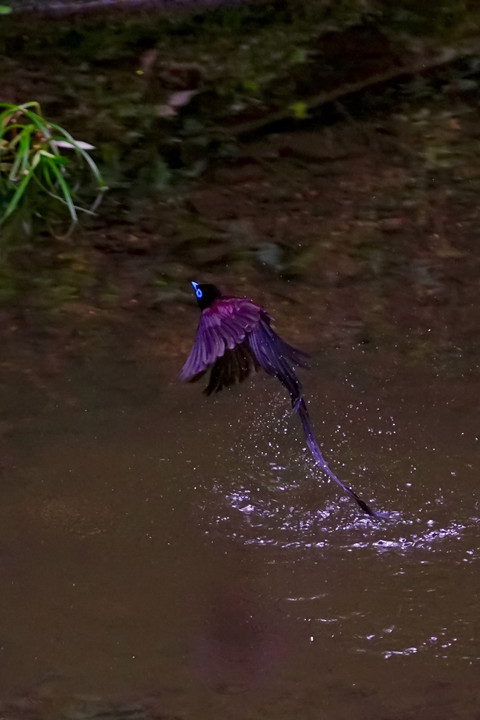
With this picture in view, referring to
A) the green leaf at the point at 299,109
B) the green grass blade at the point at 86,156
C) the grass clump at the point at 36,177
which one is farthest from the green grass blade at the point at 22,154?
the green leaf at the point at 299,109

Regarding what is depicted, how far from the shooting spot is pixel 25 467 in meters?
2.63

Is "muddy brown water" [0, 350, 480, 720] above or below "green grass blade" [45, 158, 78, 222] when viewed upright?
below

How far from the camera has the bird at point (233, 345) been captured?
2203mm

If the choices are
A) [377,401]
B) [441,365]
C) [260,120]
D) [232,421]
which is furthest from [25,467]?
[260,120]

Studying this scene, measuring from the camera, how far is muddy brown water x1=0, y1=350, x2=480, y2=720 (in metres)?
2.13

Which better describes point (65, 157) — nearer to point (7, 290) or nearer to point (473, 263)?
point (7, 290)

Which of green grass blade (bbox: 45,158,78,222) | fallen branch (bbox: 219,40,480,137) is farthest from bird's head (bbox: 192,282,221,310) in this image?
fallen branch (bbox: 219,40,480,137)

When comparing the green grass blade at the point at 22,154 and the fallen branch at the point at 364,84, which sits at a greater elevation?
the fallen branch at the point at 364,84

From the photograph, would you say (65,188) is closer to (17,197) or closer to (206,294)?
(17,197)

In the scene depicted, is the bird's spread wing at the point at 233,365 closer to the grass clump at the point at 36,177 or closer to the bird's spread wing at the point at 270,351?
the bird's spread wing at the point at 270,351

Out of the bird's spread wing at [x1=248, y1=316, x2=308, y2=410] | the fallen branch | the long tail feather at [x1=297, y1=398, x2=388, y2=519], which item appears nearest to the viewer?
the bird's spread wing at [x1=248, y1=316, x2=308, y2=410]

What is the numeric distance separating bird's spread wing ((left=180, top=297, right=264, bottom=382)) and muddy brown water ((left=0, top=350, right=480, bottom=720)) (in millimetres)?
526

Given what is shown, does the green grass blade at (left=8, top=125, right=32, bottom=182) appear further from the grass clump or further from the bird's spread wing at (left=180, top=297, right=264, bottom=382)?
the bird's spread wing at (left=180, top=297, right=264, bottom=382)

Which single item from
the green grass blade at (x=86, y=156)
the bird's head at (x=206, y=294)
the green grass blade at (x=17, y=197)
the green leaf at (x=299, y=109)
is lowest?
the bird's head at (x=206, y=294)
